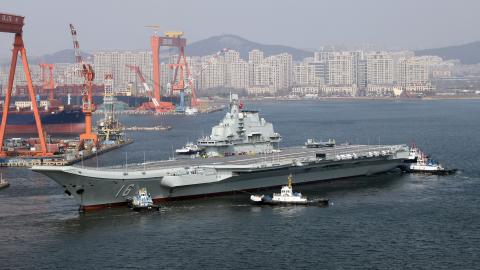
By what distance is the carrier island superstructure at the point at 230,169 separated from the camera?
34.5 metres

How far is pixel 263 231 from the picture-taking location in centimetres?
3083

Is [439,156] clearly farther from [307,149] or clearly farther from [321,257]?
[321,257]

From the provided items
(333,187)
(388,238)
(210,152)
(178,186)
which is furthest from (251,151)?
(388,238)

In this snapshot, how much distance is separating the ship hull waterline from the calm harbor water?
0.63m

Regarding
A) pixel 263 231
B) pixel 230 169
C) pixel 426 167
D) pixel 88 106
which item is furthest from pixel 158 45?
pixel 263 231

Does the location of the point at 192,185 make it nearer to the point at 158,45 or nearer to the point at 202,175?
the point at 202,175

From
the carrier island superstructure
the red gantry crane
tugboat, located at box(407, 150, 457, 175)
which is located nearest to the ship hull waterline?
the carrier island superstructure

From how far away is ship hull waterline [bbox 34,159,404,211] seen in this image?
34.2 m

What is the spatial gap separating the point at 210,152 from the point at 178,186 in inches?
286

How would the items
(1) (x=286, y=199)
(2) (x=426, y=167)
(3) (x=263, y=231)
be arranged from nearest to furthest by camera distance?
(3) (x=263, y=231)
(1) (x=286, y=199)
(2) (x=426, y=167)

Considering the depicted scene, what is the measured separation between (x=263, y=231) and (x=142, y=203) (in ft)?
20.1

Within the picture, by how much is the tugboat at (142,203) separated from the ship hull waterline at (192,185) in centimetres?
71

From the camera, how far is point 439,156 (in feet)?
182

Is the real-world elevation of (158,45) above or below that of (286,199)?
above
